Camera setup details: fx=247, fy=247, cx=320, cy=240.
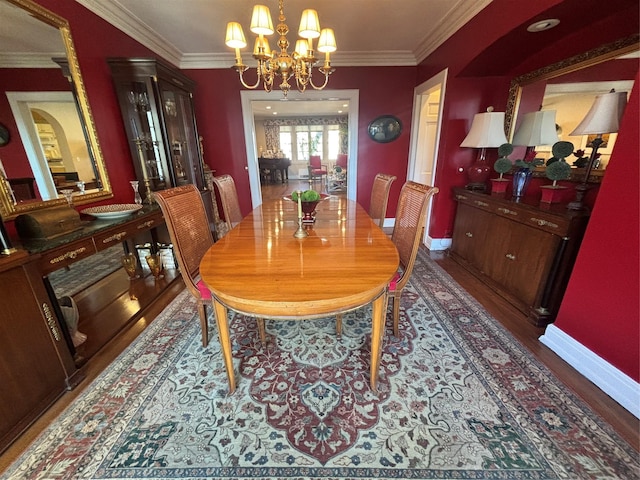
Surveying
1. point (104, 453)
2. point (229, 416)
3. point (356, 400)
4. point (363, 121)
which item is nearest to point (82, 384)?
point (104, 453)

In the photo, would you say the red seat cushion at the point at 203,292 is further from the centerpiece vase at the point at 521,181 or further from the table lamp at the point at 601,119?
the centerpiece vase at the point at 521,181

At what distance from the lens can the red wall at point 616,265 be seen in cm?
119

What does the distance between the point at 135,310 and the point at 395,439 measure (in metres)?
2.13

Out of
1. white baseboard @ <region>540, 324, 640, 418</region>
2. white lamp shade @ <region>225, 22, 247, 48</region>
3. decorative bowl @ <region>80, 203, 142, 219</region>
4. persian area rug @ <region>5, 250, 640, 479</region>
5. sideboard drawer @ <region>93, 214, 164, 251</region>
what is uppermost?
white lamp shade @ <region>225, 22, 247, 48</region>

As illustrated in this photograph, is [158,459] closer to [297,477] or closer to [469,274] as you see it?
[297,477]

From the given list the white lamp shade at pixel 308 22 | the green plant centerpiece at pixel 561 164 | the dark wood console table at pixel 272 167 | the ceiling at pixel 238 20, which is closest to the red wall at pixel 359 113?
the ceiling at pixel 238 20

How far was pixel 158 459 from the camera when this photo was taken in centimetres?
105

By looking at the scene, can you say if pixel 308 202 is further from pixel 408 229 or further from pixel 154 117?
pixel 154 117

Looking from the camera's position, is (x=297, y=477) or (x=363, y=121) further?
(x=363, y=121)

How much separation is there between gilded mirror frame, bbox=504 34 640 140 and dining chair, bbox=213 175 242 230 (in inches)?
113

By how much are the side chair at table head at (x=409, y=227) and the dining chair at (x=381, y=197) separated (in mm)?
471

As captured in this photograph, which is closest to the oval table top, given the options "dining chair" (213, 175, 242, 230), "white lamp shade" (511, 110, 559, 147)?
"dining chair" (213, 175, 242, 230)

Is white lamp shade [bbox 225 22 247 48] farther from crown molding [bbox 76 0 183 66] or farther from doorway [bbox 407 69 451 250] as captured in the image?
doorway [bbox 407 69 451 250]

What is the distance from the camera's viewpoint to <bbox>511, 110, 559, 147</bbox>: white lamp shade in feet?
6.77
